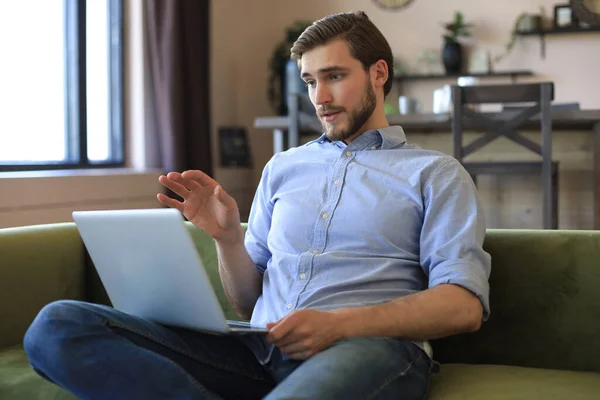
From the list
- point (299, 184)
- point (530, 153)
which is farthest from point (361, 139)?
point (530, 153)

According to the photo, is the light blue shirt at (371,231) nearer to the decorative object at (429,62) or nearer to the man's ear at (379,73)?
the man's ear at (379,73)

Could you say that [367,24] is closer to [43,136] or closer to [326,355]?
[326,355]

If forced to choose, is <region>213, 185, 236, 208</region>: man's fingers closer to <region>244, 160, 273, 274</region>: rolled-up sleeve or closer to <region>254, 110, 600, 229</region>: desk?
<region>244, 160, 273, 274</region>: rolled-up sleeve

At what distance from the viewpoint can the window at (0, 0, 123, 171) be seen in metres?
3.52

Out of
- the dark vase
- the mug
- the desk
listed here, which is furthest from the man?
the dark vase

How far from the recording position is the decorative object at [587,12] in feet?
17.5

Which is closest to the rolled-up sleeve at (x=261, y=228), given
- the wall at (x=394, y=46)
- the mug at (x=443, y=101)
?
the mug at (x=443, y=101)

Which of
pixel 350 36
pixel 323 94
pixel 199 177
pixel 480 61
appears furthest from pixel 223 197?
pixel 480 61

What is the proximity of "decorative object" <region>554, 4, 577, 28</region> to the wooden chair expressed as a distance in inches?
83.6

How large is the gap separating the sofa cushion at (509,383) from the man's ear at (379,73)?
0.59m

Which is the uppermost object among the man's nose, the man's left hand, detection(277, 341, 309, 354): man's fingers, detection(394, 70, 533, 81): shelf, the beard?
detection(394, 70, 533, 81): shelf

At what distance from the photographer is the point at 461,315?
1.22 m

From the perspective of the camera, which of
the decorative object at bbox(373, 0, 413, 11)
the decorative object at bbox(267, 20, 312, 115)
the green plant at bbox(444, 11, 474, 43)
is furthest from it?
the decorative object at bbox(373, 0, 413, 11)

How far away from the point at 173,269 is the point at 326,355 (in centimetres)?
26
